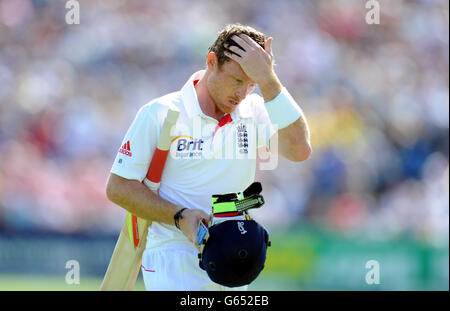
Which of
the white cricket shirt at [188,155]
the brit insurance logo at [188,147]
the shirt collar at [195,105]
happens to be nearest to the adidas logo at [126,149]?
the white cricket shirt at [188,155]

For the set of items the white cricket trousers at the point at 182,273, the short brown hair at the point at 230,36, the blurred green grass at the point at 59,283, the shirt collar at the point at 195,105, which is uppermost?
the short brown hair at the point at 230,36

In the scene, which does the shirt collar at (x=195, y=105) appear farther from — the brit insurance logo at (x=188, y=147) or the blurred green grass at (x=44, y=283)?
the blurred green grass at (x=44, y=283)

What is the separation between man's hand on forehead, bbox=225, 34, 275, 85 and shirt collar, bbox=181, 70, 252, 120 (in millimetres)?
428

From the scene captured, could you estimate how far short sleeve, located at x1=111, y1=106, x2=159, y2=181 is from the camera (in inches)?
149

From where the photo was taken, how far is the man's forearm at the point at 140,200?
3.77 m

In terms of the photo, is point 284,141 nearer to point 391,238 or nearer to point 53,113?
point 391,238

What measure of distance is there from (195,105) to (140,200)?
63 cm

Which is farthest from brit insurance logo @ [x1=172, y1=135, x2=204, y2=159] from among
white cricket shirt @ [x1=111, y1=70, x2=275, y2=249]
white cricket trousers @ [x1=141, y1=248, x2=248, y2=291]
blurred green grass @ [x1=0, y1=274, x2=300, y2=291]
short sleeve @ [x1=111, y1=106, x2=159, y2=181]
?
blurred green grass @ [x1=0, y1=274, x2=300, y2=291]

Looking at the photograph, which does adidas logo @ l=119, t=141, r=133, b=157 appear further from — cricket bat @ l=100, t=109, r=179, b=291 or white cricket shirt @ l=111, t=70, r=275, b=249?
cricket bat @ l=100, t=109, r=179, b=291

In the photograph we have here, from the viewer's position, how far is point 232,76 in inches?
148

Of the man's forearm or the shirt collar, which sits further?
the shirt collar

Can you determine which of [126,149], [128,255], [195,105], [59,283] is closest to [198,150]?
[195,105]

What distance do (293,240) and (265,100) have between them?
5.39m

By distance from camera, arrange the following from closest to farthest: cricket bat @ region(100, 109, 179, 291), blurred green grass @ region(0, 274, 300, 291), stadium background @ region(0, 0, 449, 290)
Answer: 1. cricket bat @ region(100, 109, 179, 291)
2. blurred green grass @ region(0, 274, 300, 291)
3. stadium background @ region(0, 0, 449, 290)
